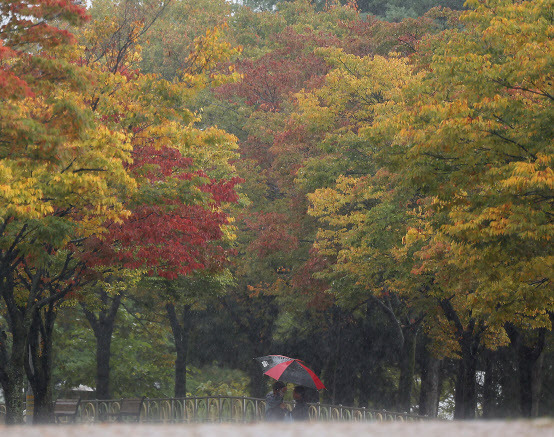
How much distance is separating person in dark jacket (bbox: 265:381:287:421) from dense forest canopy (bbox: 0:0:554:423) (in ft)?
13.1

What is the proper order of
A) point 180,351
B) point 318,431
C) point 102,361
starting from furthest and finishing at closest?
point 180,351
point 102,361
point 318,431

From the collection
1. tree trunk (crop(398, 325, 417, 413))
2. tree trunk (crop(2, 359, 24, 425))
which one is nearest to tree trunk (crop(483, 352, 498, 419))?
tree trunk (crop(398, 325, 417, 413))

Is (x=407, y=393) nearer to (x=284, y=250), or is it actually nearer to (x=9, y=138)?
(x=284, y=250)

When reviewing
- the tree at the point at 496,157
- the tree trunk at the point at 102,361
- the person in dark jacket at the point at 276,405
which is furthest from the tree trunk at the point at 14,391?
the tree trunk at the point at 102,361

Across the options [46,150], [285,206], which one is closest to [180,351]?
[285,206]

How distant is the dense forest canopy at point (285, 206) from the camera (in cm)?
1240

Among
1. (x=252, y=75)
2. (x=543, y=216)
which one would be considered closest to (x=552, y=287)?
(x=543, y=216)

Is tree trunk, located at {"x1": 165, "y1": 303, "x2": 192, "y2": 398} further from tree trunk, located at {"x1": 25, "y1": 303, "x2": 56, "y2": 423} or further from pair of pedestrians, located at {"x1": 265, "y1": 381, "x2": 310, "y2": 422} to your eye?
pair of pedestrians, located at {"x1": 265, "y1": 381, "x2": 310, "y2": 422}

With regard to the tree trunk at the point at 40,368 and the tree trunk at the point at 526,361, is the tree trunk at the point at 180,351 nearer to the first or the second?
the tree trunk at the point at 40,368

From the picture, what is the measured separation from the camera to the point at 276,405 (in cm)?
1235

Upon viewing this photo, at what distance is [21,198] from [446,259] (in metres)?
9.28

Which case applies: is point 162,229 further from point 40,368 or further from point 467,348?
point 467,348

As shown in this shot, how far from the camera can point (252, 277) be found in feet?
99.1

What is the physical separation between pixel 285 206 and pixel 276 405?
18352mm
